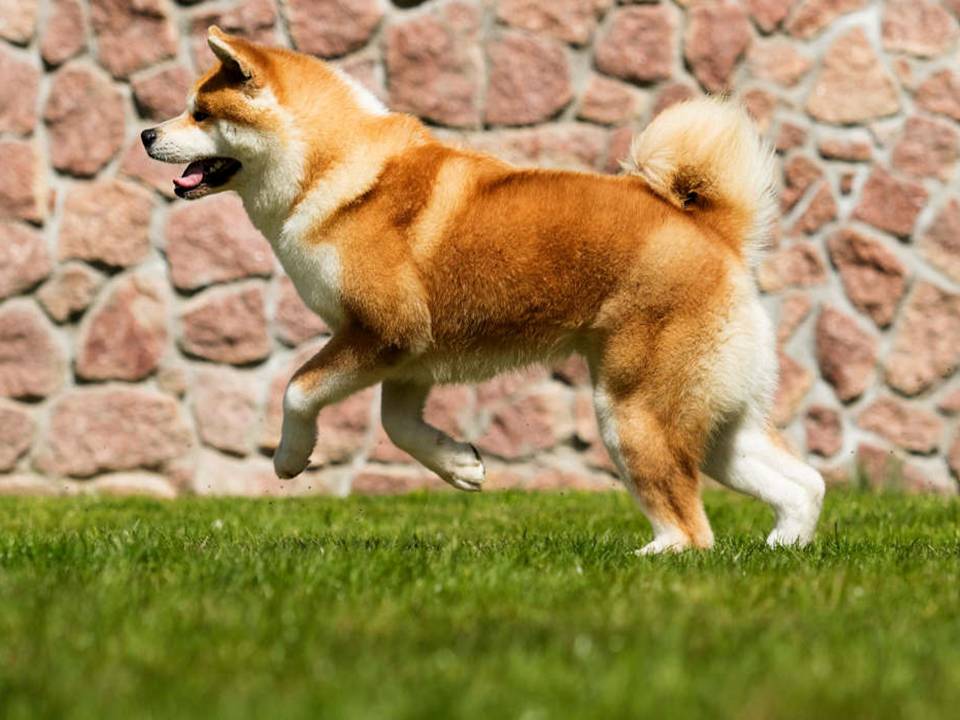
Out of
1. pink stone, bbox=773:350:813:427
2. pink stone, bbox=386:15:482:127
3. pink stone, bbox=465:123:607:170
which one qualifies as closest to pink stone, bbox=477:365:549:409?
pink stone, bbox=465:123:607:170

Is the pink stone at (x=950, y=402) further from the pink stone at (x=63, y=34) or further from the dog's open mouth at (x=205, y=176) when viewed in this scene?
the pink stone at (x=63, y=34)

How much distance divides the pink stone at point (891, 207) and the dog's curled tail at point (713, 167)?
280 cm

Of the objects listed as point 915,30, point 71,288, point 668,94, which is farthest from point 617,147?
point 71,288

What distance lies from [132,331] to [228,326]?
0.44 m

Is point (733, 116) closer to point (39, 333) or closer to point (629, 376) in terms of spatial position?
point (629, 376)

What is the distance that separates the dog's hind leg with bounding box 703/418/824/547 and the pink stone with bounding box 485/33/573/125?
9.47 ft

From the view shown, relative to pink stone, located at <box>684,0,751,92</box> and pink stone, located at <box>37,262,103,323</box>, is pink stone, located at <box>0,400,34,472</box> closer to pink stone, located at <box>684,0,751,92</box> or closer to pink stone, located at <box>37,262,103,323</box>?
pink stone, located at <box>37,262,103,323</box>

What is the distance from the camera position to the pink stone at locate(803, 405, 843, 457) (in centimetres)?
656

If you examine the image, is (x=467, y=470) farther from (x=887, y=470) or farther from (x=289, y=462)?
(x=887, y=470)

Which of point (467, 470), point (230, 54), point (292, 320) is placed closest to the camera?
point (230, 54)

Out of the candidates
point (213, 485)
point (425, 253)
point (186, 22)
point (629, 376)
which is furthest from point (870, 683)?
point (186, 22)

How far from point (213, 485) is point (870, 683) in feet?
15.6

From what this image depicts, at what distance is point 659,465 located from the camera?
3779 mm

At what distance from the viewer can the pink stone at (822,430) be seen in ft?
21.5
